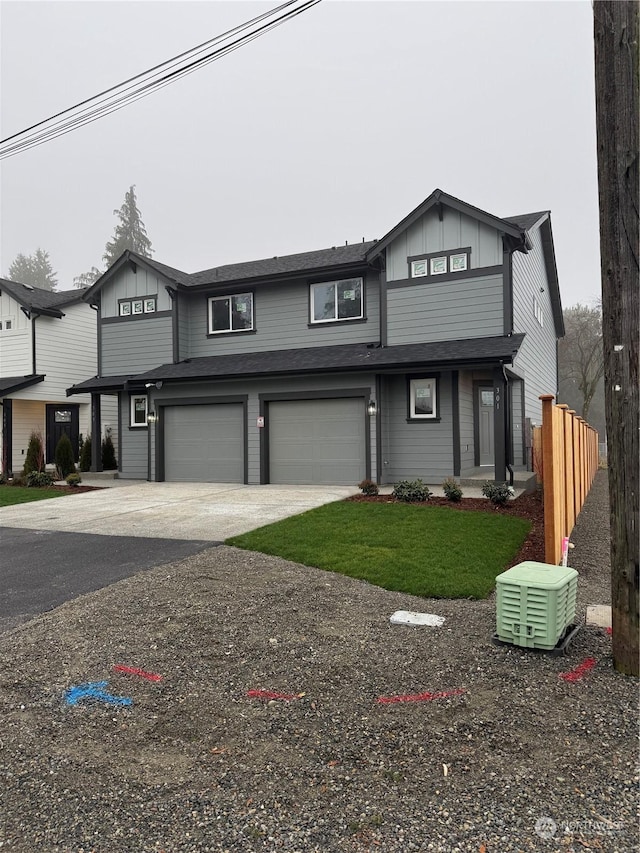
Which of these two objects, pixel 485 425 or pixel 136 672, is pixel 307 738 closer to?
pixel 136 672

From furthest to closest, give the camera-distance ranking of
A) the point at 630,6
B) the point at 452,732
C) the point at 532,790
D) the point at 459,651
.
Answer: the point at 459,651, the point at 630,6, the point at 452,732, the point at 532,790

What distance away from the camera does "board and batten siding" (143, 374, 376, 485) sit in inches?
557

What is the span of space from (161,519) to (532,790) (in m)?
8.13

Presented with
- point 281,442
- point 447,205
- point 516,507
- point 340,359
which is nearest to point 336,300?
point 340,359

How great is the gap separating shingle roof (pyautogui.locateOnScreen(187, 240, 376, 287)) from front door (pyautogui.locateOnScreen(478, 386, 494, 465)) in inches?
Result: 196

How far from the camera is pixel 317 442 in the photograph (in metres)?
14.9

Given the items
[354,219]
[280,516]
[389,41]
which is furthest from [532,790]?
[354,219]

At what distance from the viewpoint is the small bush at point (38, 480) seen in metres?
16.5

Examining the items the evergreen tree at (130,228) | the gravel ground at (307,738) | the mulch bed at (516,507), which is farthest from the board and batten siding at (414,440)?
the evergreen tree at (130,228)

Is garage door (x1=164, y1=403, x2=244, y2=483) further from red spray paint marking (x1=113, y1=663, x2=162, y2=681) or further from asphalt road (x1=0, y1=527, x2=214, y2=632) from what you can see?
red spray paint marking (x1=113, y1=663, x2=162, y2=681)

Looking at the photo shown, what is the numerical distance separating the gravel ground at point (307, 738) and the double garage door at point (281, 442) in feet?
31.7

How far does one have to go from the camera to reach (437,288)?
1413 centimetres

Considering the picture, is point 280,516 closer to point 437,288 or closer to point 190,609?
point 190,609

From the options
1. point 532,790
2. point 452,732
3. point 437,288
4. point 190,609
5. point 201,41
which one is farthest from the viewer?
point 437,288
